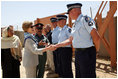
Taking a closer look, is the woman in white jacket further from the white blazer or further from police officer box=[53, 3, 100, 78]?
police officer box=[53, 3, 100, 78]

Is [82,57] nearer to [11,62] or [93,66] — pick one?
[93,66]

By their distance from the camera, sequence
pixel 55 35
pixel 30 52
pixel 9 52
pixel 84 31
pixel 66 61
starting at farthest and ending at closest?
pixel 55 35 → pixel 66 61 → pixel 9 52 → pixel 30 52 → pixel 84 31

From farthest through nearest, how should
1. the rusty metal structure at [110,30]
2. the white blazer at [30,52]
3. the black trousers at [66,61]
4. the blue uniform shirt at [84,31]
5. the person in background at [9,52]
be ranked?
the rusty metal structure at [110,30] < the black trousers at [66,61] < the person in background at [9,52] < the white blazer at [30,52] < the blue uniform shirt at [84,31]

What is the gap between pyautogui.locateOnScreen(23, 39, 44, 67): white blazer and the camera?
264 centimetres

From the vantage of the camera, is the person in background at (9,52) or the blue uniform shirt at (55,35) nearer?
the person in background at (9,52)

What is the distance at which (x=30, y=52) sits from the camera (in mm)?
2748

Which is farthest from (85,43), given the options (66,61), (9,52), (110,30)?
(110,30)

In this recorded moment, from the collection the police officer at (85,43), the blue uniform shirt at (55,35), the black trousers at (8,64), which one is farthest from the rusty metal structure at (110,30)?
the black trousers at (8,64)

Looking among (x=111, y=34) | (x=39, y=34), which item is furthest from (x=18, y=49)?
(x=111, y=34)

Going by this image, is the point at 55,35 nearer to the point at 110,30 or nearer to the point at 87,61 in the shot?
the point at 110,30

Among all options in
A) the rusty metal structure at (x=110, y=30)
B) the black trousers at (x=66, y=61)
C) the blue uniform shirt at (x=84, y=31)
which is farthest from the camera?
the rusty metal structure at (x=110, y=30)

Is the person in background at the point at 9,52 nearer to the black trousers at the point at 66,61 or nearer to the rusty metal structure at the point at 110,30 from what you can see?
the black trousers at the point at 66,61

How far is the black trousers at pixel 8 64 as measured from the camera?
3.08 metres

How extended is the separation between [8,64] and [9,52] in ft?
0.87
